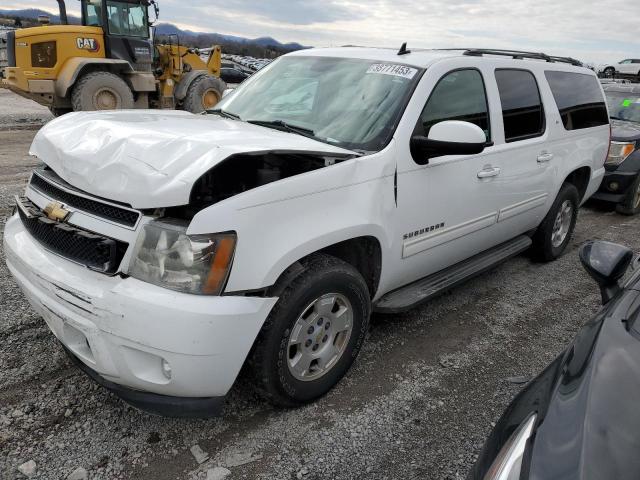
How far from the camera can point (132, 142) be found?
2.43m

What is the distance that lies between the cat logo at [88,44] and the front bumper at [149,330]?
10781 mm

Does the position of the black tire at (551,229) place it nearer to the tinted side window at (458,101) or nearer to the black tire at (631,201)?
the tinted side window at (458,101)

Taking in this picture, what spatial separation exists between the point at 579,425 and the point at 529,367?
200cm

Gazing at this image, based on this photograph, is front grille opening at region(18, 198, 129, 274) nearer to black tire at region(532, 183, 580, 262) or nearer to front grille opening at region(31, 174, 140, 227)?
front grille opening at region(31, 174, 140, 227)

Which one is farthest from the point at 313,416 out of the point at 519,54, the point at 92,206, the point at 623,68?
the point at 623,68

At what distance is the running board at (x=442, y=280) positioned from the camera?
3.21 meters

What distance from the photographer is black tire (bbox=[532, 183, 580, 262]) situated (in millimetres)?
4883

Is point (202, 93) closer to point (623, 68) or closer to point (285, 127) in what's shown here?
point (285, 127)

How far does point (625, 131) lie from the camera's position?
23.8ft

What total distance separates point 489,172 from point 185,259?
93.5 inches

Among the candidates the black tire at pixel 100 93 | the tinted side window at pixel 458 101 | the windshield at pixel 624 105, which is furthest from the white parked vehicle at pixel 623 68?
the tinted side window at pixel 458 101

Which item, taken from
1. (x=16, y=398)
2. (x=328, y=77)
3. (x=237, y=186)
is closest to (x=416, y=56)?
(x=328, y=77)

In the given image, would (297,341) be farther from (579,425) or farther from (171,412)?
(579,425)

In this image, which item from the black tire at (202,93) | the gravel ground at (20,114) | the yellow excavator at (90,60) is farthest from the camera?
the black tire at (202,93)
